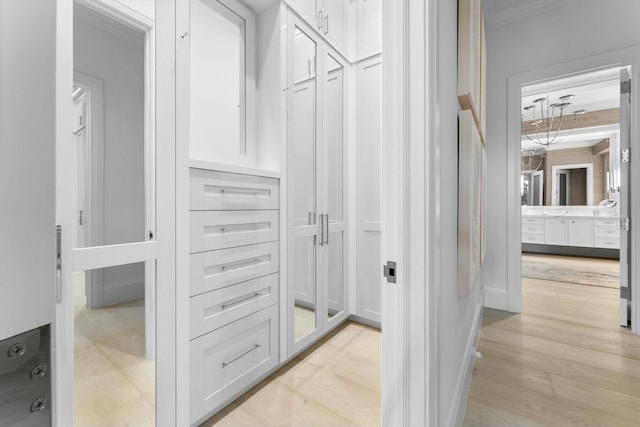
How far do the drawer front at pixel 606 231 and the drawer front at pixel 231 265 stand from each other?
22.4 ft

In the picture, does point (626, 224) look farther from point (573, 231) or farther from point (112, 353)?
point (573, 231)

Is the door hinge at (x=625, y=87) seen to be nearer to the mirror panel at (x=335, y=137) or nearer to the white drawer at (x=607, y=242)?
the mirror panel at (x=335, y=137)

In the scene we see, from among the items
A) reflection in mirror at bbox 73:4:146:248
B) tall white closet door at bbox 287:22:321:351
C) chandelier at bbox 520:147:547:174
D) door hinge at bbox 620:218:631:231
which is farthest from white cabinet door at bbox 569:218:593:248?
reflection in mirror at bbox 73:4:146:248

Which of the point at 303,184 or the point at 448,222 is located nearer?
the point at 448,222

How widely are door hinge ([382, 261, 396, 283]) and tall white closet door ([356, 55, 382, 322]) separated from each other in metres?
1.74

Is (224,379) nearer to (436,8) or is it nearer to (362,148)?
(436,8)

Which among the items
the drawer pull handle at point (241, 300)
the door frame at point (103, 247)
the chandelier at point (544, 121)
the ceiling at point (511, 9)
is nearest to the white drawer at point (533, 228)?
the chandelier at point (544, 121)

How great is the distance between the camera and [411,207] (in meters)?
0.89

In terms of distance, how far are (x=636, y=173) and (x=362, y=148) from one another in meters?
2.18

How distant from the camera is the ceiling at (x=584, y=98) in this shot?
3.77 meters

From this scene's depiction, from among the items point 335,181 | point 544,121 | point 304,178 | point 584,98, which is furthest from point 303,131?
point 544,121

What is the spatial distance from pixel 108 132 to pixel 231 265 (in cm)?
86

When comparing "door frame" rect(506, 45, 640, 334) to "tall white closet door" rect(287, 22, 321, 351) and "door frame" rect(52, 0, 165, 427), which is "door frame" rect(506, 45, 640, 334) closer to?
"tall white closet door" rect(287, 22, 321, 351)

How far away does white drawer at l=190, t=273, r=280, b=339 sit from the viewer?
1.50 m
